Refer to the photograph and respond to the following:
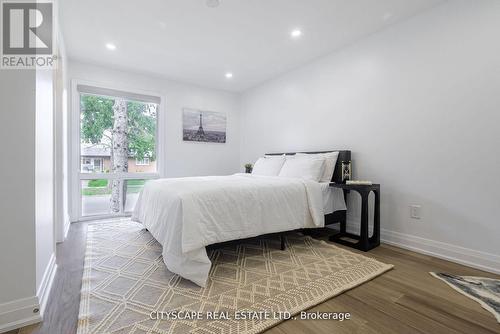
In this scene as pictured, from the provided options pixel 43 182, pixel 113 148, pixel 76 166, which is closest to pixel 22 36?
pixel 43 182

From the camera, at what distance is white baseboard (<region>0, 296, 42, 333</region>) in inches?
49.6

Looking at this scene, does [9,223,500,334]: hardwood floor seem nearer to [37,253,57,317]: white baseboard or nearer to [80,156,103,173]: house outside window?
[37,253,57,317]: white baseboard

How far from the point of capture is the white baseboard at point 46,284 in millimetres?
1428

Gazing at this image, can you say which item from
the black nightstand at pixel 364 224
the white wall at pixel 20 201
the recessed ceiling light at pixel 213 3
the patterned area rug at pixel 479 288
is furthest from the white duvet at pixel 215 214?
the recessed ceiling light at pixel 213 3

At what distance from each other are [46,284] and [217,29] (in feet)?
9.55

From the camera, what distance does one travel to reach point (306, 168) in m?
3.04

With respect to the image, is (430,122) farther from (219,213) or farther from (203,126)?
(203,126)

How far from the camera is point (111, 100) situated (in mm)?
4051

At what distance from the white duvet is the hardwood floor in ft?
2.25

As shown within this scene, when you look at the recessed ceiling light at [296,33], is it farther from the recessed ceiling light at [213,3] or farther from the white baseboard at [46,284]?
the white baseboard at [46,284]

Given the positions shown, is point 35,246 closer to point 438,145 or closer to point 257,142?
point 438,145

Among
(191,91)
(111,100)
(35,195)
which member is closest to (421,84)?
(35,195)

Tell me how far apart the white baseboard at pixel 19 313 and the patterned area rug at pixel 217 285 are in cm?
24

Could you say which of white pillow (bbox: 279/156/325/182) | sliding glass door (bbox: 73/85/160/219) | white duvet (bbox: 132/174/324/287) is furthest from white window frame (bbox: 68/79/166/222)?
white pillow (bbox: 279/156/325/182)
